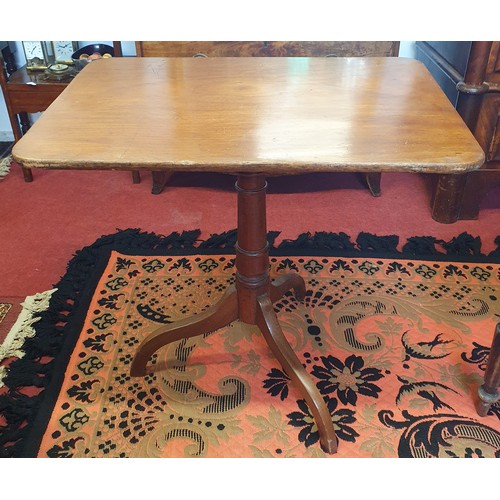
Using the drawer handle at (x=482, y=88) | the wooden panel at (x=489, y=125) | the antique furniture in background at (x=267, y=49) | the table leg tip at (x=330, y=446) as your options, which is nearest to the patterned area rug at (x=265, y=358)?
the table leg tip at (x=330, y=446)

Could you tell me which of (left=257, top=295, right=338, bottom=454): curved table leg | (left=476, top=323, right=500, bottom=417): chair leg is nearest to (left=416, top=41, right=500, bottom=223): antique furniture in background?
(left=476, top=323, right=500, bottom=417): chair leg

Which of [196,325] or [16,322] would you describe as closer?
[196,325]

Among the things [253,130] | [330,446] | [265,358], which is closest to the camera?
[253,130]

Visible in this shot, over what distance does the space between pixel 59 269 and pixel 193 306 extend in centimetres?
54

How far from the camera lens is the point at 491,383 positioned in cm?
134

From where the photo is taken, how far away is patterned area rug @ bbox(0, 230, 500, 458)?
1339mm

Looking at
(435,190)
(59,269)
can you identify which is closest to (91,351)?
(59,269)

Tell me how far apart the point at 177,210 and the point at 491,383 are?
139cm

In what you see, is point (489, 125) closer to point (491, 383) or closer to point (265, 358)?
point (491, 383)

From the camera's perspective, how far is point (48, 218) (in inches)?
87.9

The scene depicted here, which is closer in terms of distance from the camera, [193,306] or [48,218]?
[193,306]

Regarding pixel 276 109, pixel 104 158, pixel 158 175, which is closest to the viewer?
pixel 104 158

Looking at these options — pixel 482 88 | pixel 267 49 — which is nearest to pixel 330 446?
pixel 482 88

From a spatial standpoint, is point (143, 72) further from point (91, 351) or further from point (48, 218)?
point (48, 218)
